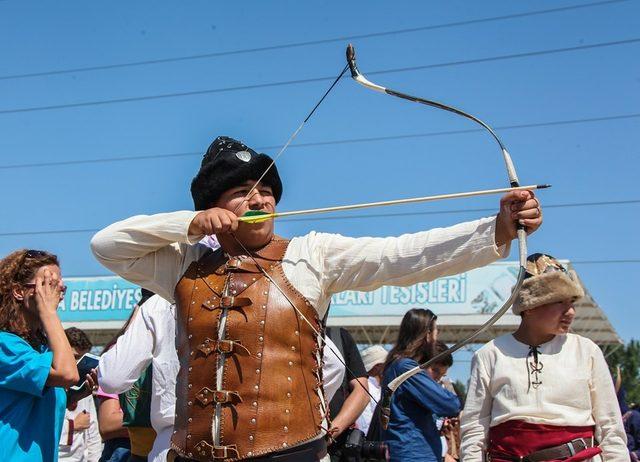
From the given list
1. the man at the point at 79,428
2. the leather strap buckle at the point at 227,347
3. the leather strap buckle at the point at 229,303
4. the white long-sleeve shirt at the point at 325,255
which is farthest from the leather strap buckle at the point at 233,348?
the man at the point at 79,428

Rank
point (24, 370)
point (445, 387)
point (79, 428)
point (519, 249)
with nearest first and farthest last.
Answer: point (519, 249) → point (24, 370) → point (79, 428) → point (445, 387)

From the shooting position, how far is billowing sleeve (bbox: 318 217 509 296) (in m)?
2.95

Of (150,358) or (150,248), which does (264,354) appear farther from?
(150,358)

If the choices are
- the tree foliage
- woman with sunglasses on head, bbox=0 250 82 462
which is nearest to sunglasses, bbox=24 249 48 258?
woman with sunglasses on head, bbox=0 250 82 462

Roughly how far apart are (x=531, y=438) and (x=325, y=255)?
167 centimetres

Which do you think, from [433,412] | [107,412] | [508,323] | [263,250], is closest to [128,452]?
[107,412]

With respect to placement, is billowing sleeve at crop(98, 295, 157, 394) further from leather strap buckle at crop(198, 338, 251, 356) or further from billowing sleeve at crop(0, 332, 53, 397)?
leather strap buckle at crop(198, 338, 251, 356)

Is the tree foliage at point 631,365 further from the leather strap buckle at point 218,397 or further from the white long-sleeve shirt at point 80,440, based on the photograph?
the leather strap buckle at point 218,397

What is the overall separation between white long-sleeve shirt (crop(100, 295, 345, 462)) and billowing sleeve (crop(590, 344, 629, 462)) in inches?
48.7

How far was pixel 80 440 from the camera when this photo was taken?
671cm

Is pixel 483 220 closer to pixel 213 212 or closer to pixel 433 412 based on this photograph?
pixel 213 212

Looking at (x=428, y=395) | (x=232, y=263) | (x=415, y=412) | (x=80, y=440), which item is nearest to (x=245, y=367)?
(x=232, y=263)

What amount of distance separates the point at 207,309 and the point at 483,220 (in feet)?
3.34

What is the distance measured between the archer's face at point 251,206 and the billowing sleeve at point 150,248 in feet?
0.63
